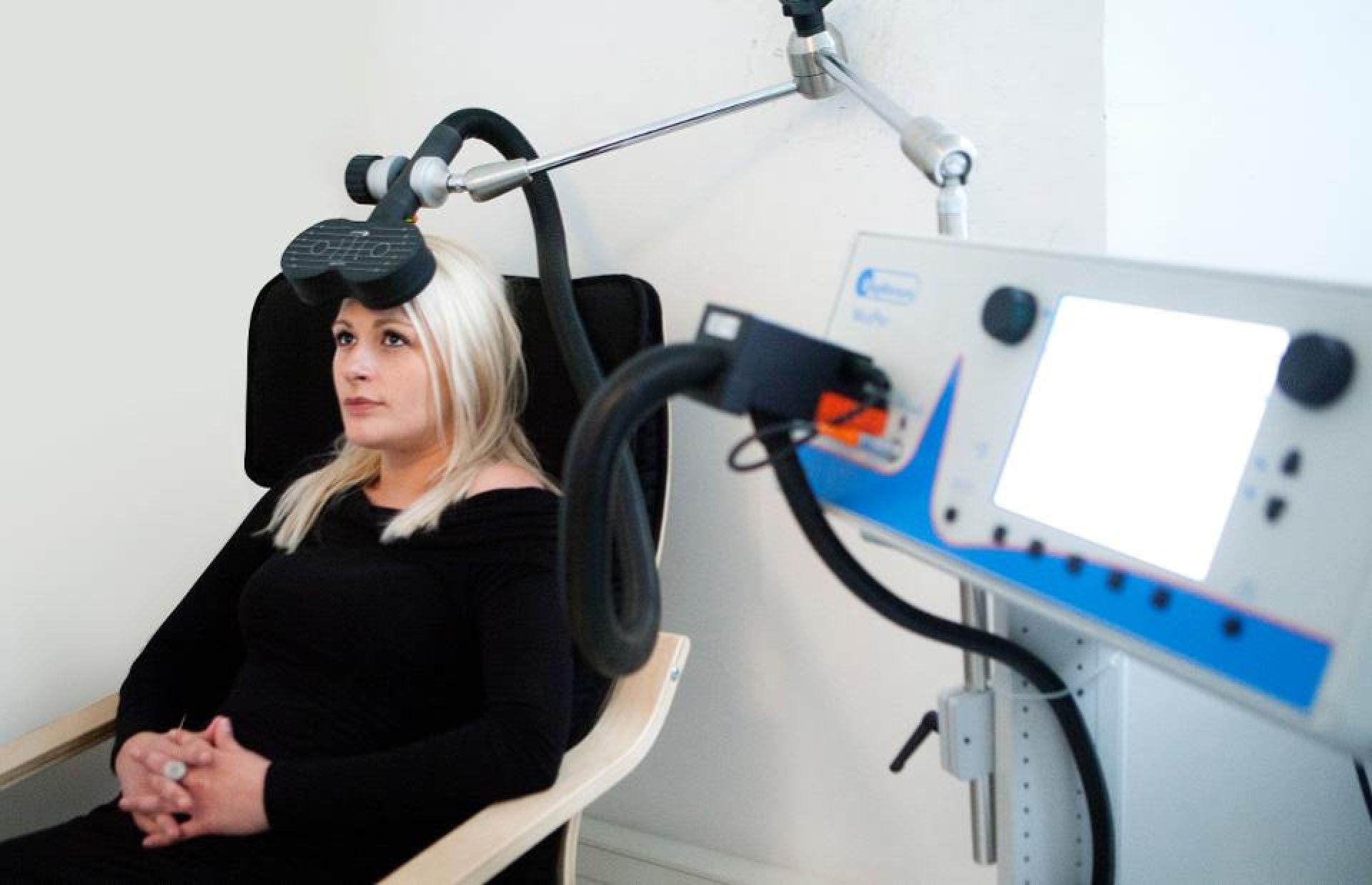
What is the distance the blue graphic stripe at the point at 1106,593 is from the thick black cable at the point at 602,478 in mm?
179

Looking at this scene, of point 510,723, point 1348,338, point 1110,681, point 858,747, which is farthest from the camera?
point 858,747

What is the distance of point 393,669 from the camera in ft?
4.40

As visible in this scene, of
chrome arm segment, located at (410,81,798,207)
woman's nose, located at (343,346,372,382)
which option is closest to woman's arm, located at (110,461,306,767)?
woman's nose, located at (343,346,372,382)

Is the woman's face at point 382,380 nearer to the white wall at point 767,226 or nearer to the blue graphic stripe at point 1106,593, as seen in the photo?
the white wall at point 767,226

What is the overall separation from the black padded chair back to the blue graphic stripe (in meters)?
0.68

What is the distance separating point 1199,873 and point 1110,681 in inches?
24.9

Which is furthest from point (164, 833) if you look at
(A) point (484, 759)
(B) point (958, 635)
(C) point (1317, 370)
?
(C) point (1317, 370)

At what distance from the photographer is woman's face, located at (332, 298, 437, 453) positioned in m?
1.42

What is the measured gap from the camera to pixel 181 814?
1.31 m

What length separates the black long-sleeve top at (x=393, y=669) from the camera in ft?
3.95

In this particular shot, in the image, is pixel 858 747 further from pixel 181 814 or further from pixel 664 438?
pixel 181 814

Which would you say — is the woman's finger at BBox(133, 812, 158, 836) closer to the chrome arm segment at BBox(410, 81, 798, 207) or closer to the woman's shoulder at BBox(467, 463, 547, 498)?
the woman's shoulder at BBox(467, 463, 547, 498)

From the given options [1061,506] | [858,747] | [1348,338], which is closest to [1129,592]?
[1061,506]

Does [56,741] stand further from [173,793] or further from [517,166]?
[517,166]
